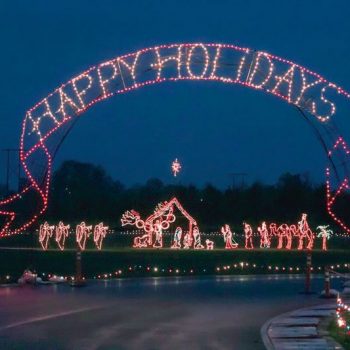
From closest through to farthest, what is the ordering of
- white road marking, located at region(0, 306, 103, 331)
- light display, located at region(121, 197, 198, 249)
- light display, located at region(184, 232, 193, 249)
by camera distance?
white road marking, located at region(0, 306, 103, 331) → light display, located at region(184, 232, 193, 249) → light display, located at region(121, 197, 198, 249)

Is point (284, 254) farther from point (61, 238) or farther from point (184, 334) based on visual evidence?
point (184, 334)

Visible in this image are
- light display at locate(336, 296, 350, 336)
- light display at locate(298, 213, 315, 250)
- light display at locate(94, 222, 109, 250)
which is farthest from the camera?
light display at locate(298, 213, 315, 250)

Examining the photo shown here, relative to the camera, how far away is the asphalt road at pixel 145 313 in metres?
16.2

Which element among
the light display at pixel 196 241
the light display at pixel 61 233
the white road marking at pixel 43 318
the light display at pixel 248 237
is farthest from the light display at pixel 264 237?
the white road marking at pixel 43 318

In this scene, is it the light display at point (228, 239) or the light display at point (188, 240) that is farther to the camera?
the light display at point (228, 239)

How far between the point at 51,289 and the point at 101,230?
3281 centimetres

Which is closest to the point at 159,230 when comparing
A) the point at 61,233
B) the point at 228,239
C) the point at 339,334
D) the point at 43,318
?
the point at 228,239

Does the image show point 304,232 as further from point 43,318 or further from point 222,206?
point 43,318

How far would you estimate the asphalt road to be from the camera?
16219 millimetres

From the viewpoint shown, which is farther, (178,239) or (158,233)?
(178,239)

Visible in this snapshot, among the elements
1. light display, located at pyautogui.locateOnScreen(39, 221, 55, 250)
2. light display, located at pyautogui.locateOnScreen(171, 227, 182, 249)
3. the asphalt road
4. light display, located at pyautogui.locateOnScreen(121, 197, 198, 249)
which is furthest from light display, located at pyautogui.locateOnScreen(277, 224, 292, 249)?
the asphalt road

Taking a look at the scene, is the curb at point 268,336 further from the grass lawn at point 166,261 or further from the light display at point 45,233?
the light display at point 45,233

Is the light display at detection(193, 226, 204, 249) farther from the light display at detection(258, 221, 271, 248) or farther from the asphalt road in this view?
the asphalt road

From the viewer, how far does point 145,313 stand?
70.0 ft
